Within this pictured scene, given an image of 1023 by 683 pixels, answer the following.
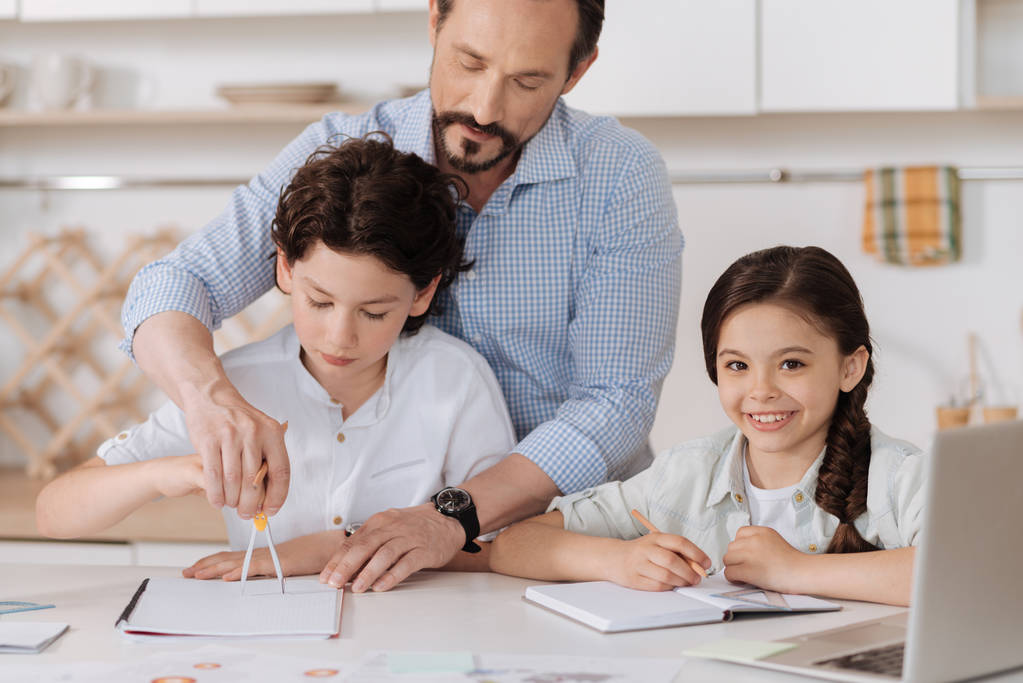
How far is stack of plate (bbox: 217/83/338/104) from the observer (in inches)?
93.4

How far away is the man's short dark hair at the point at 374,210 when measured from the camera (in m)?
1.29

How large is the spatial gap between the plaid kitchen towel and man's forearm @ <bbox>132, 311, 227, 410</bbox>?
1.59 meters

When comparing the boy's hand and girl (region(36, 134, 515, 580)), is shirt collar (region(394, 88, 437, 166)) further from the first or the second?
→ the boy's hand

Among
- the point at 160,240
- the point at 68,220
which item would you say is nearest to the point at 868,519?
the point at 160,240

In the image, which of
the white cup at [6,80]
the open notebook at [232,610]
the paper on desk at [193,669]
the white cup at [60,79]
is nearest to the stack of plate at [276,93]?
the white cup at [60,79]

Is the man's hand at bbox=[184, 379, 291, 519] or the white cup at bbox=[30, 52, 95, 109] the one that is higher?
the white cup at bbox=[30, 52, 95, 109]

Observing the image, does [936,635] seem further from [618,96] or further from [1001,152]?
[1001,152]

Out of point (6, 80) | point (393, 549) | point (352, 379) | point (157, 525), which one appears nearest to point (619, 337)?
point (352, 379)

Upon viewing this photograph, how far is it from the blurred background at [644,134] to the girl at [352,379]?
2.83 feet

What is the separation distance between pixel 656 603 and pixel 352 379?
0.56 meters

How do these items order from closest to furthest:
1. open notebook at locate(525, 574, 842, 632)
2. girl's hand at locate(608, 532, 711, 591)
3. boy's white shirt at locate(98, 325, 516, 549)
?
open notebook at locate(525, 574, 842, 632)
girl's hand at locate(608, 532, 711, 591)
boy's white shirt at locate(98, 325, 516, 549)

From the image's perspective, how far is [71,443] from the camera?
104 inches

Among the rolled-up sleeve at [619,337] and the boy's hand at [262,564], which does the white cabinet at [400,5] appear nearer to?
the rolled-up sleeve at [619,337]

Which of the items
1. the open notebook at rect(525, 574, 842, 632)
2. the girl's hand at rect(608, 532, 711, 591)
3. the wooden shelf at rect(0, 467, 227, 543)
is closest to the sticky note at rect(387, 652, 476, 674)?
the open notebook at rect(525, 574, 842, 632)
